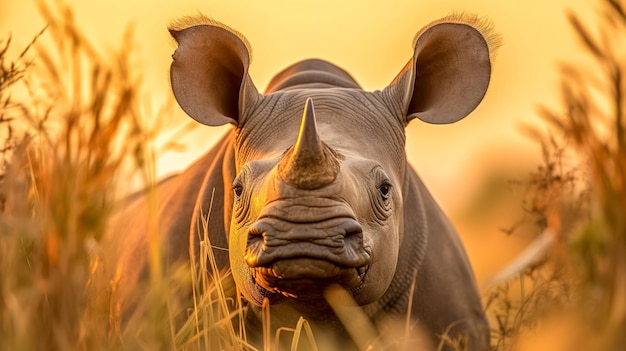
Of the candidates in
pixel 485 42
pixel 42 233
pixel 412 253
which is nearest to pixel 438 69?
pixel 485 42

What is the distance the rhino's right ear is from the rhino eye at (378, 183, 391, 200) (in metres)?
0.98

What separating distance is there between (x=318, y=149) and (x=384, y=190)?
2.88 ft

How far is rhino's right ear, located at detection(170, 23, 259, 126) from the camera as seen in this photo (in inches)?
236

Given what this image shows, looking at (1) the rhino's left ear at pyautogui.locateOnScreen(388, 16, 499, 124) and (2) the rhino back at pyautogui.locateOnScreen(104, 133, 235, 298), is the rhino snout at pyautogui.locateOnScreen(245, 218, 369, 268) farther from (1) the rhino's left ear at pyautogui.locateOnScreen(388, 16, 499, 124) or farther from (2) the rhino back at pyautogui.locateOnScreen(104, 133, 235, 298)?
(1) the rhino's left ear at pyautogui.locateOnScreen(388, 16, 499, 124)

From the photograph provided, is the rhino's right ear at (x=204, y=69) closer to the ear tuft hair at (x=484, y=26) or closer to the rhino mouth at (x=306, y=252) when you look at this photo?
the ear tuft hair at (x=484, y=26)

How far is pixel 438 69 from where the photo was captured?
6.28m

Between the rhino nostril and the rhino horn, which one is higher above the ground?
A: the rhino horn

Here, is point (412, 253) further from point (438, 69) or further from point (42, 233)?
point (42, 233)

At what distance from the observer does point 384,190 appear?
5348 millimetres

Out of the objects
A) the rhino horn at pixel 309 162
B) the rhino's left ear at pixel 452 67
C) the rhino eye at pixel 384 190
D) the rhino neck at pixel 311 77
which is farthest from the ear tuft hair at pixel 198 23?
the rhino horn at pixel 309 162

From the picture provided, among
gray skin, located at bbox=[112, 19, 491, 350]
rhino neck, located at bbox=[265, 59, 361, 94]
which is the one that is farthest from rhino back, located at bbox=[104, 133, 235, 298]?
rhino neck, located at bbox=[265, 59, 361, 94]

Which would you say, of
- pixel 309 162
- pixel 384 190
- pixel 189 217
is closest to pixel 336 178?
pixel 309 162

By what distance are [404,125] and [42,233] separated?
123 inches

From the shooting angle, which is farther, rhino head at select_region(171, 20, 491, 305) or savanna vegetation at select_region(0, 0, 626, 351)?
rhino head at select_region(171, 20, 491, 305)
